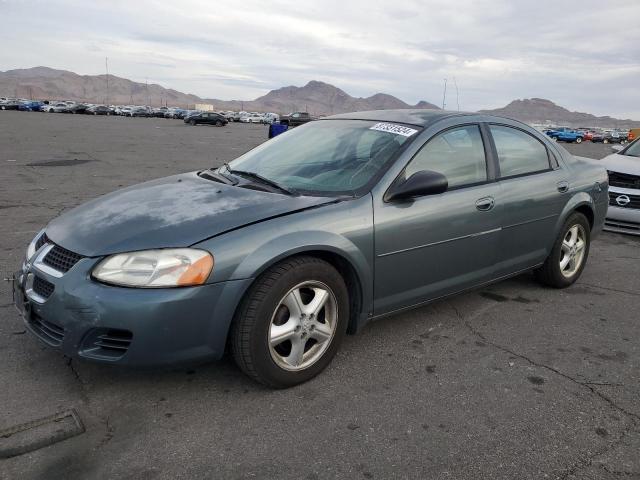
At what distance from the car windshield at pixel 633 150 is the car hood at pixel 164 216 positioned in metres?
6.80

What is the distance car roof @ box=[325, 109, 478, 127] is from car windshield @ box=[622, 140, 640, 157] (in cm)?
527

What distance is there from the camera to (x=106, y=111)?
216 feet

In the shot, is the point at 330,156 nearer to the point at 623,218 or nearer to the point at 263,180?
the point at 263,180

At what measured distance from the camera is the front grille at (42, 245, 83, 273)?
9.02 ft

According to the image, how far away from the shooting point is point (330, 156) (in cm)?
374

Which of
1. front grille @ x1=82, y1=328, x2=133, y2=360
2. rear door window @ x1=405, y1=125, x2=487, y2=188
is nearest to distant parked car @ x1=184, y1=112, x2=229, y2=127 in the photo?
rear door window @ x1=405, y1=125, x2=487, y2=188

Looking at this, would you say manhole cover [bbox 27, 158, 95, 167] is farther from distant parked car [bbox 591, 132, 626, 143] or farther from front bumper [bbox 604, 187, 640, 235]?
distant parked car [bbox 591, 132, 626, 143]

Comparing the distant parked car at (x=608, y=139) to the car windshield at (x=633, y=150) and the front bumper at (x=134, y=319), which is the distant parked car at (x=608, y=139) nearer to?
the car windshield at (x=633, y=150)

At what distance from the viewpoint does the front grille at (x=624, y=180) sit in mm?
6980

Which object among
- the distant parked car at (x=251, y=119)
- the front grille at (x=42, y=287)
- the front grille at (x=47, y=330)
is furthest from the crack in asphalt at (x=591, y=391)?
the distant parked car at (x=251, y=119)

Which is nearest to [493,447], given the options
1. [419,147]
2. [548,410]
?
[548,410]

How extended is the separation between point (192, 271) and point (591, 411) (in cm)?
221

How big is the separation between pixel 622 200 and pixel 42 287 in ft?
22.6

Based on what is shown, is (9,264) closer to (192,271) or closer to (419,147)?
(192,271)
